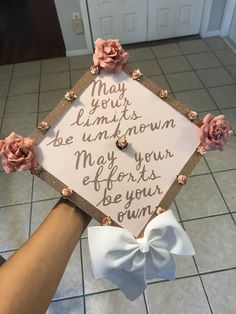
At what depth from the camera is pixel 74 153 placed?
0.53 meters

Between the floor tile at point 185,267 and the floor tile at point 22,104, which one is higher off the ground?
the floor tile at point 185,267

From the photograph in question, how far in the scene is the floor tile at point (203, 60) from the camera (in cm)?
216

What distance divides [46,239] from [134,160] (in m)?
0.24

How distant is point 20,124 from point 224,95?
1431mm

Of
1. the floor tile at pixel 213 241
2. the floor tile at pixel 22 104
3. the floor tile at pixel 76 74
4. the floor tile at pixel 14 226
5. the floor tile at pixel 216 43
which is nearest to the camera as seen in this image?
the floor tile at pixel 213 241

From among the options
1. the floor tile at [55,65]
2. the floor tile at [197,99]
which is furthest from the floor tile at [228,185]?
the floor tile at [55,65]

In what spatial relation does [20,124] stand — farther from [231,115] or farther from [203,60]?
[203,60]

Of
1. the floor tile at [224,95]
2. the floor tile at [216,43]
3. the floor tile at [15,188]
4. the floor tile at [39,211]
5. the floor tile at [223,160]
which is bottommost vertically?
the floor tile at [216,43]

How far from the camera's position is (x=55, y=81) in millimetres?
2154

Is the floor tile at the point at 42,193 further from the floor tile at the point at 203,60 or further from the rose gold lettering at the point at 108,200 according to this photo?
the floor tile at the point at 203,60

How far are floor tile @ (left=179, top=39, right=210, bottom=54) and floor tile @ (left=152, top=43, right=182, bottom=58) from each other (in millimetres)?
57

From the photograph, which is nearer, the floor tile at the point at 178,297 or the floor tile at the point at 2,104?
the floor tile at the point at 178,297

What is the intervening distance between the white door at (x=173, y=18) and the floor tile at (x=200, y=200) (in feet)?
5.41

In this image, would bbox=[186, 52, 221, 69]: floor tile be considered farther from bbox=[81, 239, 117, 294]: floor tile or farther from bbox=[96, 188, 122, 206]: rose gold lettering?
bbox=[96, 188, 122, 206]: rose gold lettering
